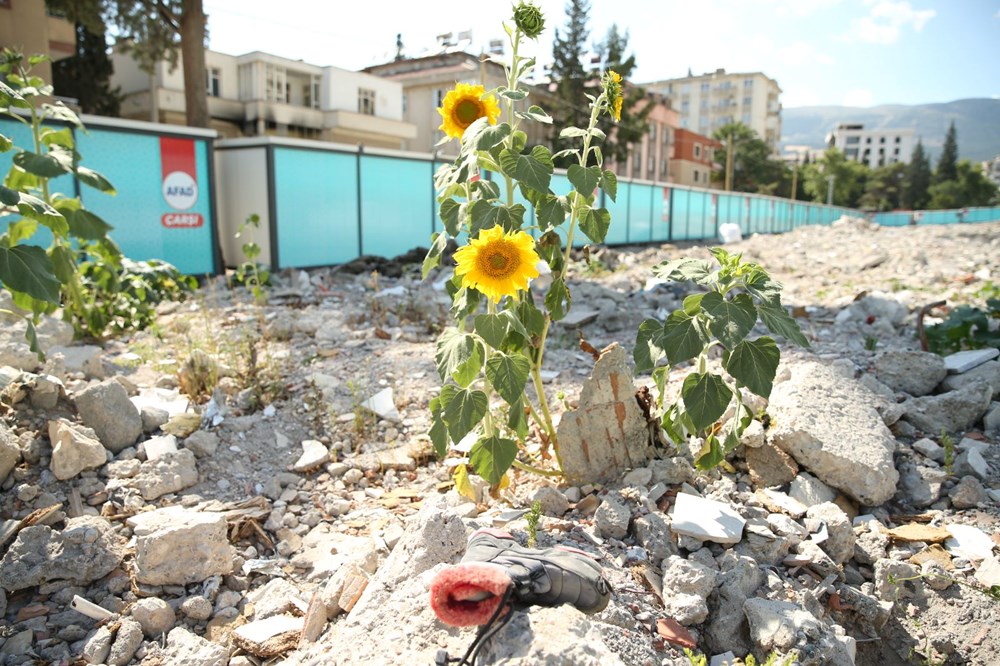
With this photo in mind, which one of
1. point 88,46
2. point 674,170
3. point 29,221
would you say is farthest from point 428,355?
point 674,170

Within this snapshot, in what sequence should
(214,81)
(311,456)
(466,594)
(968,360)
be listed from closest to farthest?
(466,594)
(311,456)
(968,360)
(214,81)

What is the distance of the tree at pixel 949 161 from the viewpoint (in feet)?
327

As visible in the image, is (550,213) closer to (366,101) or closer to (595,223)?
(595,223)

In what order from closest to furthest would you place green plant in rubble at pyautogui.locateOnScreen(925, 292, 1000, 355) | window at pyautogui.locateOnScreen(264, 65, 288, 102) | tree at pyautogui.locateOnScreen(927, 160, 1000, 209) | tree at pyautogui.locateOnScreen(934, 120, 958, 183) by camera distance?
green plant in rubble at pyautogui.locateOnScreen(925, 292, 1000, 355)
window at pyautogui.locateOnScreen(264, 65, 288, 102)
tree at pyautogui.locateOnScreen(927, 160, 1000, 209)
tree at pyautogui.locateOnScreen(934, 120, 958, 183)

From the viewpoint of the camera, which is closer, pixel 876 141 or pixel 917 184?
pixel 917 184

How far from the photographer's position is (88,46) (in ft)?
84.6

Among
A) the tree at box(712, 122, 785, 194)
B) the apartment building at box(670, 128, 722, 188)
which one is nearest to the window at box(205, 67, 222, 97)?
the apartment building at box(670, 128, 722, 188)

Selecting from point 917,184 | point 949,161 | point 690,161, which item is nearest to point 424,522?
point 690,161

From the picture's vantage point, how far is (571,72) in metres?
38.1

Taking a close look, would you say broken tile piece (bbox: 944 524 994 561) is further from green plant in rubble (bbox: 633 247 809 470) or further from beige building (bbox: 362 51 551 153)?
beige building (bbox: 362 51 551 153)

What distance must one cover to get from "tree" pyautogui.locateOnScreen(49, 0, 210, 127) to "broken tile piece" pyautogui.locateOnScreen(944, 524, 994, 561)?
53.4ft

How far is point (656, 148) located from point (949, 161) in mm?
74550

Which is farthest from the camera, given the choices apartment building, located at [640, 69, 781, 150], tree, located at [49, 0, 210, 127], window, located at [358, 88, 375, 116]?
apartment building, located at [640, 69, 781, 150]

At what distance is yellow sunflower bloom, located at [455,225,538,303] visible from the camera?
2297mm
